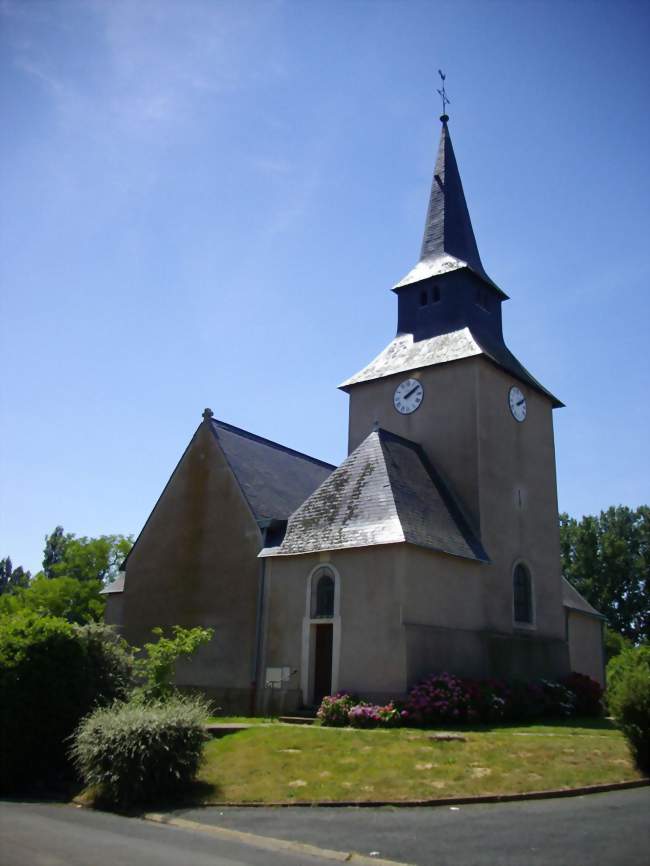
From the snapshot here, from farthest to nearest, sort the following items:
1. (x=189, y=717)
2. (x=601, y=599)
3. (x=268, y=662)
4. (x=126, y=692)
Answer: (x=601, y=599) < (x=268, y=662) < (x=126, y=692) < (x=189, y=717)

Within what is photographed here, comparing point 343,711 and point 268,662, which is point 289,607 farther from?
point 343,711

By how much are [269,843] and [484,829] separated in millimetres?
2691

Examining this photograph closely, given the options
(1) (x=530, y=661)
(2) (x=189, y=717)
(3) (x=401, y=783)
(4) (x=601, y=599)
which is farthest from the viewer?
(4) (x=601, y=599)

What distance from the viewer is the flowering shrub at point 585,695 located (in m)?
21.6

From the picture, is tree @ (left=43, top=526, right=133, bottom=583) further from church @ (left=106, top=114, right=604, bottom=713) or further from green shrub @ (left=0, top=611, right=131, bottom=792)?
green shrub @ (left=0, top=611, right=131, bottom=792)

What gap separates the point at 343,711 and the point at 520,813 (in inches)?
303

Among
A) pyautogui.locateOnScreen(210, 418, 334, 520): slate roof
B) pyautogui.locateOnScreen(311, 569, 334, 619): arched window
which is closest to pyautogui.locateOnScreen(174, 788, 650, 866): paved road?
pyautogui.locateOnScreen(311, 569, 334, 619): arched window

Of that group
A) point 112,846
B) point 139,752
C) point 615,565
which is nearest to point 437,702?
point 139,752

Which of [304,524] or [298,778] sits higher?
[304,524]

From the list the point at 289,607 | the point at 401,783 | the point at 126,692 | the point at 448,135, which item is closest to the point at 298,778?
the point at 401,783

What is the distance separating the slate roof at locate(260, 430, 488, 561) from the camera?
1938 cm

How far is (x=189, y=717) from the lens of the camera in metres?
12.4

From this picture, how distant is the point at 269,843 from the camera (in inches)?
359

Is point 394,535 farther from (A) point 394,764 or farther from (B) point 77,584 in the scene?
(B) point 77,584
